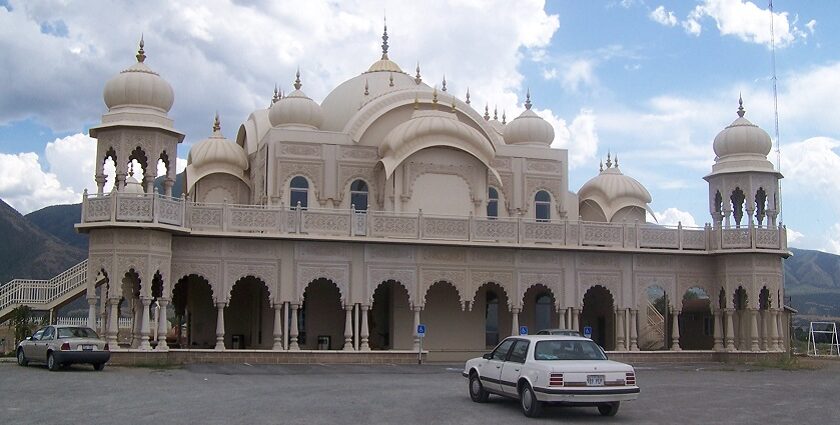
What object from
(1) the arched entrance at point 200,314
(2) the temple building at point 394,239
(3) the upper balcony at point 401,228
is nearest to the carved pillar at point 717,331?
(2) the temple building at point 394,239

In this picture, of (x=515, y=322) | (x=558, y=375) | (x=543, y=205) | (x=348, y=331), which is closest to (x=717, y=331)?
(x=515, y=322)

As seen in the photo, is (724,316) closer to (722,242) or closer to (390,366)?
(722,242)

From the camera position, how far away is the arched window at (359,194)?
110 ft

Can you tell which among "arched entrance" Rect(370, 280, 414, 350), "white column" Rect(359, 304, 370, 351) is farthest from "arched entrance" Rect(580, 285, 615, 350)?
"white column" Rect(359, 304, 370, 351)

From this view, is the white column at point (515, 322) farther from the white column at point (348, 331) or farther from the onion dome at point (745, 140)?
the onion dome at point (745, 140)

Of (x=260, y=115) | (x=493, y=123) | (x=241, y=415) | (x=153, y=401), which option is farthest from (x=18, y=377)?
(x=493, y=123)

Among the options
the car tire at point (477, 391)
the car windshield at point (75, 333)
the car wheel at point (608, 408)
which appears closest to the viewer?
the car wheel at point (608, 408)

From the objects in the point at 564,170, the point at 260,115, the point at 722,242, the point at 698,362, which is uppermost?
the point at 260,115

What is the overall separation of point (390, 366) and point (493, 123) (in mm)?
16577

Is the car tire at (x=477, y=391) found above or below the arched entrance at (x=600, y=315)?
below

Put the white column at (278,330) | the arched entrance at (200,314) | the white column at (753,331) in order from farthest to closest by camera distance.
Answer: the arched entrance at (200,314), the white column at (753,331), the white column at (278,330)

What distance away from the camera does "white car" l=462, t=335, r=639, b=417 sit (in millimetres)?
13984

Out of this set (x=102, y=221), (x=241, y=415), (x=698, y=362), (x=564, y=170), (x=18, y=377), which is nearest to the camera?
(x=241, y=415)

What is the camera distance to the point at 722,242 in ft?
104
